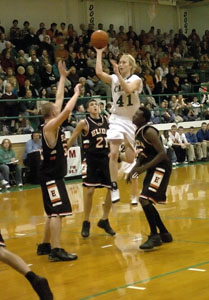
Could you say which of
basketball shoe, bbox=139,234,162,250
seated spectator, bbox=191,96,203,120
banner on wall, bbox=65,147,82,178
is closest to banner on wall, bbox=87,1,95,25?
seated spectator, bbox=191,96,203,120

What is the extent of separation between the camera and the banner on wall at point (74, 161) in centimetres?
1669

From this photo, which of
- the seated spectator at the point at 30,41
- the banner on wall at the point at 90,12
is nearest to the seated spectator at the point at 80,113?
the seated spectator at the point at 30,41

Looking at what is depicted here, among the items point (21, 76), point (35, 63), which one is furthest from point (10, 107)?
point (35, 63)

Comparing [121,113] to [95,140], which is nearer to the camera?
[95,140]

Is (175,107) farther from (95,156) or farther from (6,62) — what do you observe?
(95,156)

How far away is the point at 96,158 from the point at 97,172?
20 centimetres

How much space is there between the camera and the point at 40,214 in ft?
34.5

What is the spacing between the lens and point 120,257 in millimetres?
6719

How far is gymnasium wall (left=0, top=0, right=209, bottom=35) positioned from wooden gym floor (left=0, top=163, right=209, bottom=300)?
14.1 meters

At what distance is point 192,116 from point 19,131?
7773 mm

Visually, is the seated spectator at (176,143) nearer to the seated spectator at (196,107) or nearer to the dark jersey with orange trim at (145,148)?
the seated spectator at (196,107)

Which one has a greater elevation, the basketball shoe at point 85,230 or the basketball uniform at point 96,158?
the basketball uniform at point 96,158

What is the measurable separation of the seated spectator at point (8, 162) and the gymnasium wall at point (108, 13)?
8.94 m

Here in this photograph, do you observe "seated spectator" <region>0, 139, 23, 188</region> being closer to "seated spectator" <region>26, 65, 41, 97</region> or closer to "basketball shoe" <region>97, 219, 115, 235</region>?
"seated spectator" <region>26, 65, 41, 97</region>
